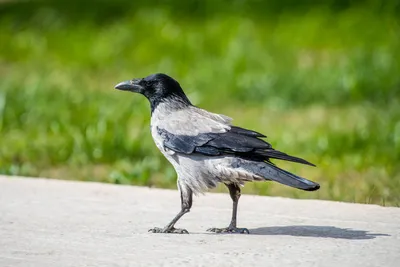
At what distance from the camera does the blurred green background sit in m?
9.20

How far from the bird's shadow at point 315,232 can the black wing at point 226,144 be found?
44cm

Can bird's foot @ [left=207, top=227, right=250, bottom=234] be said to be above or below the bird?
below

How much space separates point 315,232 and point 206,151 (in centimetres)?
79

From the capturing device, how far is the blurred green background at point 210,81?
30.2 ft

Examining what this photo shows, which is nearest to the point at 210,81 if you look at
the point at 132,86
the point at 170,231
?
the point at 132,86

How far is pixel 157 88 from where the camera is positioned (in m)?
6.36

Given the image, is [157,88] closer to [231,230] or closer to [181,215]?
[181,215]

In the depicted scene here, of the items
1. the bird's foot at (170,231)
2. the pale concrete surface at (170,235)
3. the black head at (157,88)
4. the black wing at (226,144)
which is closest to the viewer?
the pale concrete surface at (170,235)

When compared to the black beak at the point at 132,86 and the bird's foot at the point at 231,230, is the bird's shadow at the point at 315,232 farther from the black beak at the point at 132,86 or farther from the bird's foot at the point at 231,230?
the black beak at the point at 132,86

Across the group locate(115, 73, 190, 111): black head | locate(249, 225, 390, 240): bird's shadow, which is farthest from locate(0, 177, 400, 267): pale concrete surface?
locate(115, 73, 190, 111): black head

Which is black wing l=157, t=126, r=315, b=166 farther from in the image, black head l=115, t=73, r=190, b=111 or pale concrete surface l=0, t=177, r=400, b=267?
pale concrete surface l=0, t=177, r=400, b=267

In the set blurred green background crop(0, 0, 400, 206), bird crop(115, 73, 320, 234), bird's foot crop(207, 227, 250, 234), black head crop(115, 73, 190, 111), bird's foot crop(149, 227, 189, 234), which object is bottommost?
bird's foot crop(149, 227, 189, 234)

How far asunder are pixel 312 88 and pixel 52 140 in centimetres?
387

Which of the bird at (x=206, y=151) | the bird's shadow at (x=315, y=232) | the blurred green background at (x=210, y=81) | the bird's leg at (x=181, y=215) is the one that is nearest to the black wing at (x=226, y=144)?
the bird at (x=206, y=151)
